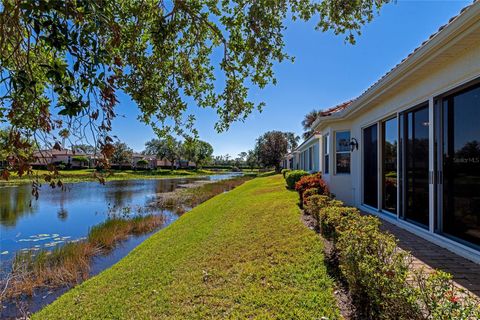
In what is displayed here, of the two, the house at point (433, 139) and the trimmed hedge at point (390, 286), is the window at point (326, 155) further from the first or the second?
the trimmed hedge at point (390, 286)

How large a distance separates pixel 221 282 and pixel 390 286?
10.7 feet

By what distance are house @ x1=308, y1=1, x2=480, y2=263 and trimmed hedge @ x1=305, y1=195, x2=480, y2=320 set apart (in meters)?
1.75

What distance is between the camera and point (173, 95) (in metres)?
4.64

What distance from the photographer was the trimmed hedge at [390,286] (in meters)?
2.05

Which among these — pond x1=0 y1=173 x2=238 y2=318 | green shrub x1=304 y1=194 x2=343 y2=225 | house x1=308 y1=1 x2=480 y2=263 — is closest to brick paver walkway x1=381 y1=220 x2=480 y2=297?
house x1=308 y1=1 x2=480 y2=263

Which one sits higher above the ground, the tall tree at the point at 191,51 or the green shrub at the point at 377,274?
the tall tree at the point at 191,51

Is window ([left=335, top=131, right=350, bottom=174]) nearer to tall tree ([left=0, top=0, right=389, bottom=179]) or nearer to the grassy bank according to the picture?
tall tree ([left=0, top=0, right=389, bottom=179])

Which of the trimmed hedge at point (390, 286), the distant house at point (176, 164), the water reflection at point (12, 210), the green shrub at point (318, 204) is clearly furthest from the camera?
the distant house at point (176, 164)

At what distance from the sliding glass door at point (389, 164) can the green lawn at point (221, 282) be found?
7.99 feet

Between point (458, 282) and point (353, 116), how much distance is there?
21.9ft

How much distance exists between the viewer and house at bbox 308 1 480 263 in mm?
4109

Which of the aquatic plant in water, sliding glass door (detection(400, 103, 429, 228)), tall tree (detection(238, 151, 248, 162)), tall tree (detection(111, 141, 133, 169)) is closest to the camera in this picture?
tall tree (detection(111, 141, 133, 169))

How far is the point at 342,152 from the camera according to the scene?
10172mm

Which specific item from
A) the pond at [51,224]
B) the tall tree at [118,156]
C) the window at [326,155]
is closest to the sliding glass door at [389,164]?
the window at [326,155]
